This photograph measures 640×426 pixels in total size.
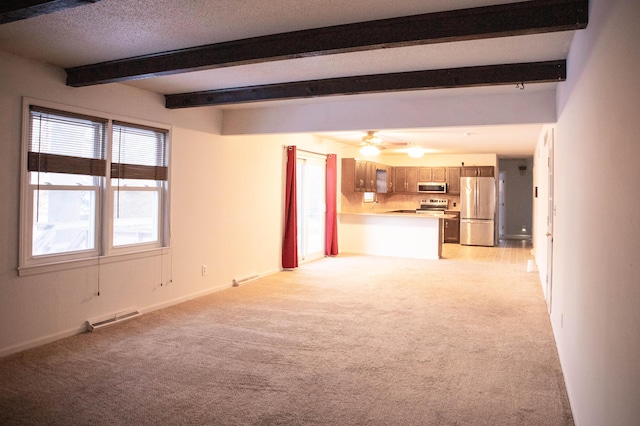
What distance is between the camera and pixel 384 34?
117 inches

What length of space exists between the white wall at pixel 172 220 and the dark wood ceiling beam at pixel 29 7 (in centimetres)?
162

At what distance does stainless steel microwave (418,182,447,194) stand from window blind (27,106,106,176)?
9.34 m

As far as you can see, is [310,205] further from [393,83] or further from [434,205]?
[393,83]

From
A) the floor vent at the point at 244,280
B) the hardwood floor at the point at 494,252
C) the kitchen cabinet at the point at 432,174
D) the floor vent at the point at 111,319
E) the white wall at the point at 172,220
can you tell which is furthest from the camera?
the kitchen cabinet at the point at 432,174

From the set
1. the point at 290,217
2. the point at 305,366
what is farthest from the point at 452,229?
the point at 305,366

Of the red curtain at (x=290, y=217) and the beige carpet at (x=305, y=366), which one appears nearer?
the beige carpet at (x=305, y=366)

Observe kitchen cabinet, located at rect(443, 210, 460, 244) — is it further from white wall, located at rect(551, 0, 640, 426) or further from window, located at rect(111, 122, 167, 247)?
white wall, located at rect(551, 0, 640, 426)

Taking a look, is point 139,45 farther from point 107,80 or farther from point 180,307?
point 180,307

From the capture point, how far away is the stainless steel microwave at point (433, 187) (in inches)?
489

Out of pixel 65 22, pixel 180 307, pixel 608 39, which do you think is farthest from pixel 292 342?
pixel 608 39

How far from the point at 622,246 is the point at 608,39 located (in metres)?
0.90

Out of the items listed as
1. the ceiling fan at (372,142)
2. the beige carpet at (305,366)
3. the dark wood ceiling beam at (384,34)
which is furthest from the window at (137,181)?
the ceiling fan at (372,142)

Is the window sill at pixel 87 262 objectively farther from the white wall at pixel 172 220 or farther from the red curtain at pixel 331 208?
the red curtain at pixel 331 208

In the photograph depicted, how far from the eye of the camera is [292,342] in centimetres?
430
